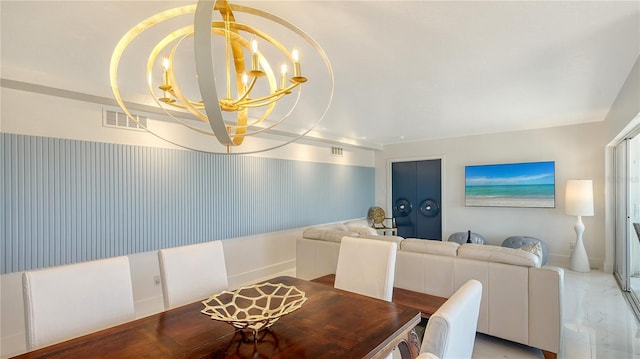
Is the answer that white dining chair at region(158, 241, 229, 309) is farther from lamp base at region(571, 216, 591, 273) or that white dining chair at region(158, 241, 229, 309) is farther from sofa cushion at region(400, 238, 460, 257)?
lamp base at region(571, 216, 591, 273)

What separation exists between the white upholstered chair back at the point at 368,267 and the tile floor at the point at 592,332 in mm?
1082

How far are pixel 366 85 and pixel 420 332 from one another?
2431 millimetres

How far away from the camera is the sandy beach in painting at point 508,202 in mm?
5402

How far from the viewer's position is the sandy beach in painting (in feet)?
17.7

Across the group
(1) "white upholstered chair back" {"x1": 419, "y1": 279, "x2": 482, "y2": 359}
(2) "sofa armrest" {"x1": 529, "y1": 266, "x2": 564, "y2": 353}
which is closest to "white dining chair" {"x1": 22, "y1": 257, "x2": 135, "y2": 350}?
(1) "white upholstered chair back" {"x1": 419, "y1": 279, "x2": 482, "y2": 359}

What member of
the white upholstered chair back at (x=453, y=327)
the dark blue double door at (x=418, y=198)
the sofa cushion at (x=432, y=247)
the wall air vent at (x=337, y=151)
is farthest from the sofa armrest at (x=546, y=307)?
the wall air vent at (x=337, y=151)

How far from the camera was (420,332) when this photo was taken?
286cm

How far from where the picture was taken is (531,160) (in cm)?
561

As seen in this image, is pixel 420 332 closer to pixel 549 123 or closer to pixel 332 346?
pixel 332 346

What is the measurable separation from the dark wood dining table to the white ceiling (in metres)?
1.73

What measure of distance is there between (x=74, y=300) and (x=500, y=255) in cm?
290

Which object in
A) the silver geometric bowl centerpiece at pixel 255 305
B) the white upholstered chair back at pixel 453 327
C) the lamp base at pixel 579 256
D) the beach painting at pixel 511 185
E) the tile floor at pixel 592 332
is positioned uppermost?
the beach painting at pixel 511 185

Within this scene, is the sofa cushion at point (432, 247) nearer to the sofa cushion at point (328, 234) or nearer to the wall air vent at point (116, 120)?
the sofa cushion at point (328, 234)

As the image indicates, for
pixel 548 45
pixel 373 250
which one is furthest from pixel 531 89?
pixel 373 250
